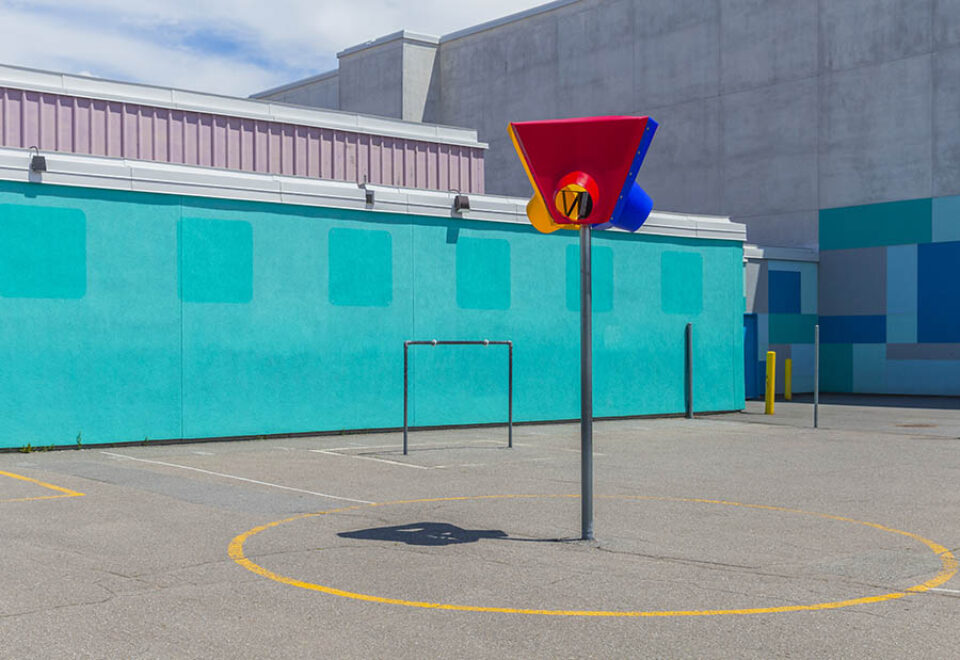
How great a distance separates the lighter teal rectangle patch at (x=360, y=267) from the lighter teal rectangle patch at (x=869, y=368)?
1839cm

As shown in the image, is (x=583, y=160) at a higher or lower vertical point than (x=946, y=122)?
lower

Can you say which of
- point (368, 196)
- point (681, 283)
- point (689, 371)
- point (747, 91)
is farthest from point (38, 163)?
point (747, 91)

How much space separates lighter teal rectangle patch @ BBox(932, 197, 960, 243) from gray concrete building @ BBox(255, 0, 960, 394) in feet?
0.14

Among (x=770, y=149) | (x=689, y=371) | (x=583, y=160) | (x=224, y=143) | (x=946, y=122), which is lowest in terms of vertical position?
(x=689, y=371)

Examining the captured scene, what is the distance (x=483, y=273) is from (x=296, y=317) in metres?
3.93

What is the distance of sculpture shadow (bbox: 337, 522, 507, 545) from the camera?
28.8ft

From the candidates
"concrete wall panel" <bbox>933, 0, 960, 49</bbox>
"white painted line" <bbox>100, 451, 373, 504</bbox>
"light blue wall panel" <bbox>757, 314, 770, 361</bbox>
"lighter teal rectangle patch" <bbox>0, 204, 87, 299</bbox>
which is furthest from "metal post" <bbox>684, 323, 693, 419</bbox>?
"concrete wall panel" <bbox>933, 0, 960, 49</bbox>

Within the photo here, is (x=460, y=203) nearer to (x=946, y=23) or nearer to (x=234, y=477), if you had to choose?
(x=234, y=477)

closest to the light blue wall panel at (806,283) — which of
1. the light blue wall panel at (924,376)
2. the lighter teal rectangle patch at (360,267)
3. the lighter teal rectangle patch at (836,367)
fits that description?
the lighter teal rectangle patch at (836,367)

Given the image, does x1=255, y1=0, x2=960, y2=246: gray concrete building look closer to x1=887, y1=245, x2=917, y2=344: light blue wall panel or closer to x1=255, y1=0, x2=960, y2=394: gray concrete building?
x1=255, y1=0, x2=960, y2=394: gray concrete building

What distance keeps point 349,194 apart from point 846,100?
19.6 metres

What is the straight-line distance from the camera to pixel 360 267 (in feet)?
61.7

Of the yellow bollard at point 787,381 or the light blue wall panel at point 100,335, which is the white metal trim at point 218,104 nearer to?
the light blue wall panel at point 100,335

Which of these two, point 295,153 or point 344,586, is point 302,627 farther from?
point 295,153
